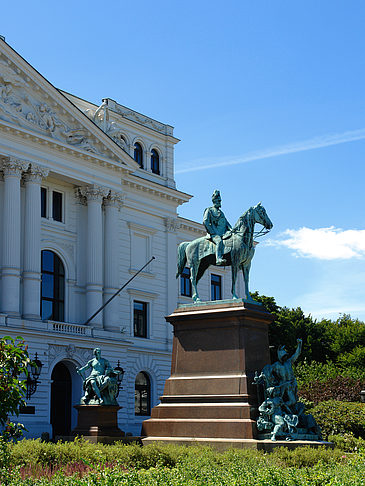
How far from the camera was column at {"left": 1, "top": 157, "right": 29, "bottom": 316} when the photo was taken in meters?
40.9

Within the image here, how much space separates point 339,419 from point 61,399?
20266 millimetres

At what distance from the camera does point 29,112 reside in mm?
44531

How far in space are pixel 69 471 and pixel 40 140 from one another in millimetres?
31784

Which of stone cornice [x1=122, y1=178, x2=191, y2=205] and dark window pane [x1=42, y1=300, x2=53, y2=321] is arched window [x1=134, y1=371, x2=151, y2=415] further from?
stone cornice [x1=122, y1=178, x2=191, y2=205]

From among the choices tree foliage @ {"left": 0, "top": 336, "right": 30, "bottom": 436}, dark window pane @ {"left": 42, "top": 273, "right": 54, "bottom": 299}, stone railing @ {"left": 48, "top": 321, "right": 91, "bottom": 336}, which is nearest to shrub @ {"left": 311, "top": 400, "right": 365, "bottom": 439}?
stone railing @ {"left": 48, "top": 321, "right": 91, "bottom": 336}

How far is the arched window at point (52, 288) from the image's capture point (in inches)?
1775

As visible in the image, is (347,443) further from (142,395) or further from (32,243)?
(142,395)

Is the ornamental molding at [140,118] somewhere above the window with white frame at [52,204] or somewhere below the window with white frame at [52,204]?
above

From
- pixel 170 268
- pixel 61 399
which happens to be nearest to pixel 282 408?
pixel 61 399

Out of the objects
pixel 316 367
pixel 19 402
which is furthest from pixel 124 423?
pixel 19 402

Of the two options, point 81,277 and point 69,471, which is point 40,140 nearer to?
point 81,277

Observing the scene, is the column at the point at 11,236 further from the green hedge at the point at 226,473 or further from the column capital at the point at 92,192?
the green hedge at the point at 226,473

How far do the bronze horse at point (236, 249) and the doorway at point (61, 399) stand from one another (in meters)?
24.0

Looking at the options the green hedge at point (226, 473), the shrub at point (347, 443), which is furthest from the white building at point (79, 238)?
the green hedge at point (226, 473)
